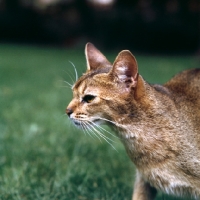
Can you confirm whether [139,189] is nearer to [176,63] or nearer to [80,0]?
[176,63]

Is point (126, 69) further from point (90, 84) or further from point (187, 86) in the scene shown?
point (187, 86)

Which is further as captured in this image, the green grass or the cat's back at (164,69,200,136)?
the green grass

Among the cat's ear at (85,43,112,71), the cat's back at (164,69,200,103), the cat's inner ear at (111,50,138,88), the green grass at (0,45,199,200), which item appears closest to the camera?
the cat's inner ear at (111,50,138,88)

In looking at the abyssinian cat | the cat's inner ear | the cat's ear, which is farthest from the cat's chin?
the cat's ear

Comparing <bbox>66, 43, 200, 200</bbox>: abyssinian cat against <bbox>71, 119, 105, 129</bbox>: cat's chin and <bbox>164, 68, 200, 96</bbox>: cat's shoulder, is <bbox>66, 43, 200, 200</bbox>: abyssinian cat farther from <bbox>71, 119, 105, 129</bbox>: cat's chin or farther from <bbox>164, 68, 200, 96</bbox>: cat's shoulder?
<bbox>164, 68, 200, 96</bbox>: cat's shoulder

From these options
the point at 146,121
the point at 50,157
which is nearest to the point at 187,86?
the point at 146,121

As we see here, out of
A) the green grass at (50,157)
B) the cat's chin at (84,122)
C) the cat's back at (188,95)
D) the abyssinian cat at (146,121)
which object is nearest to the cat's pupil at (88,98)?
the abyssinian cat at (146,121)

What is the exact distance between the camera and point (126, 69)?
118 inches

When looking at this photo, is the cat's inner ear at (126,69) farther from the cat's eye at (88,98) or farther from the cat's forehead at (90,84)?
the cat's eye at (88,98)

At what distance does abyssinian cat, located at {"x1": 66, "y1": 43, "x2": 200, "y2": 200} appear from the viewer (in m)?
2.98

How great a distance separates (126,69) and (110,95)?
0.69ft

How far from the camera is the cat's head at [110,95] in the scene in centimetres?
302

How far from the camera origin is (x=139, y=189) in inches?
131

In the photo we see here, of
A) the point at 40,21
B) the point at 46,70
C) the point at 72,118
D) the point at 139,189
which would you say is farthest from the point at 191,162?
the point at 40,21
